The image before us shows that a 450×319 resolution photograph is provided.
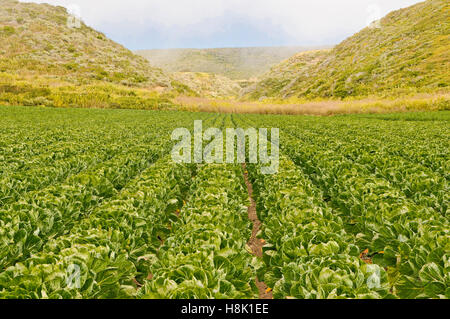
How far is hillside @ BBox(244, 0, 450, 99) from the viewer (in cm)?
5634

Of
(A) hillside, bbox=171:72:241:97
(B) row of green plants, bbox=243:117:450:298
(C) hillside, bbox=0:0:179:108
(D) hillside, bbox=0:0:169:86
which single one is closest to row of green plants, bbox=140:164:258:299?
(B) row of green plants, bbox=243:117:450:298

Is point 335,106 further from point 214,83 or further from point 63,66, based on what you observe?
point 214,83

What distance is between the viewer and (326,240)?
3.67 m

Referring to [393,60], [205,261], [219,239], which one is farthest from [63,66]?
[393,60]

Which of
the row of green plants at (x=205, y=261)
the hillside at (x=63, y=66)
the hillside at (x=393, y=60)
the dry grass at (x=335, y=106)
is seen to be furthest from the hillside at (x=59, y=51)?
the row of green plants at (x=205, y=261)

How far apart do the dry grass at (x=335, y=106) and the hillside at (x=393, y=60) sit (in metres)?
13.7

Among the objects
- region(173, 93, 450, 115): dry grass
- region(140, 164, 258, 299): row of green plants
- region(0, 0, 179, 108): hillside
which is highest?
region(0, 0, 179, 108): hillside

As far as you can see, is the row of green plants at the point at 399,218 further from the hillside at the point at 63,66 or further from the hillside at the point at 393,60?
the hillside at the point at 63,66

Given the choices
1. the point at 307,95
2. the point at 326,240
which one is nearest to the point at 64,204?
the point at 326,240

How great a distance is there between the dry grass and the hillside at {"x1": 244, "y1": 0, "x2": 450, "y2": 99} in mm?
13682

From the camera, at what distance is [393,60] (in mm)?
69250

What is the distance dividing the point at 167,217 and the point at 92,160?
5.14 meters

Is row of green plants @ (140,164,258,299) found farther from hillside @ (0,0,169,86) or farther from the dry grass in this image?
hillside @ (0,0,169,86)
